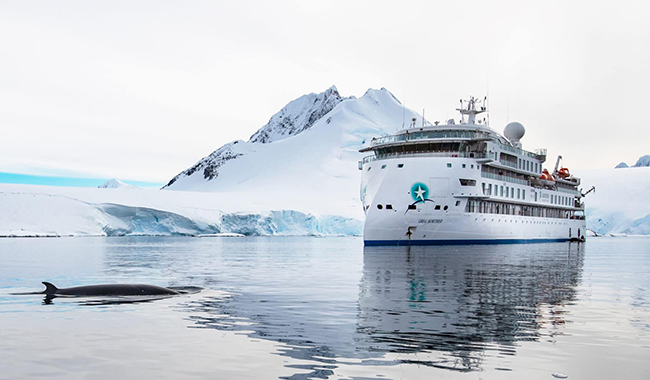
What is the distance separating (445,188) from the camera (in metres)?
40.3

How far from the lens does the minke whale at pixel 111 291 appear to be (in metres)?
12.1

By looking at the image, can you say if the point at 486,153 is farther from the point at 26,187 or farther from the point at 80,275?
the point at 26,187

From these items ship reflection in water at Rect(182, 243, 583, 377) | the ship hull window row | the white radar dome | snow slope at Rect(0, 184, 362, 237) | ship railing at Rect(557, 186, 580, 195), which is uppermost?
the white radar dome

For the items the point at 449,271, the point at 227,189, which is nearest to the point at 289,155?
the point at 227,189

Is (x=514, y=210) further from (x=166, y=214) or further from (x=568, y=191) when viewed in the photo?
(x=166, y=214)

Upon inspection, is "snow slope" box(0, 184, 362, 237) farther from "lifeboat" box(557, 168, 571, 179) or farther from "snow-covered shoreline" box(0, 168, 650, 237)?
"lifeboat" box(557, 168, 571, 179)

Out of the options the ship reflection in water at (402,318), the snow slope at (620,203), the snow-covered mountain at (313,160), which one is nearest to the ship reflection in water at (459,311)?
the ship reflection in water at (402,318)

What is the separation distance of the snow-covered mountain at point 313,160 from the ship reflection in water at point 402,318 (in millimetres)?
83528

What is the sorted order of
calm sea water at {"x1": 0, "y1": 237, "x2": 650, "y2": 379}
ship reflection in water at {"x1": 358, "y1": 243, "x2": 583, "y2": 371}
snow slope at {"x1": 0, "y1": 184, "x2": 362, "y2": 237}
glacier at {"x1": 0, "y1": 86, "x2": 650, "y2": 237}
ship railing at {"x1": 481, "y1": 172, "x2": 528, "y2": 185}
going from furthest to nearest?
glacier at {"x1": 0, "y1": 86, "x2": 650, "y2": 237}, snow slope at {"x1": 0, "y1": 184, "x2": 362, "y2": 237}, ship railing at {"x1": 481, "y1": 172, "x2": 528, "y2": 185}, ship reflection in water at {"x1": 358, "y1": 243, "x2": 583, "y2": 371}, calm sea water at {"x1": 0, "y1": 237, "x2": 650, "y2": 379}

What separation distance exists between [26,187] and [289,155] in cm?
8162

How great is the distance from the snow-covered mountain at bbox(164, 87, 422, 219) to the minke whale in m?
85.1

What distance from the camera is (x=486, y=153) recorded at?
43.6 m

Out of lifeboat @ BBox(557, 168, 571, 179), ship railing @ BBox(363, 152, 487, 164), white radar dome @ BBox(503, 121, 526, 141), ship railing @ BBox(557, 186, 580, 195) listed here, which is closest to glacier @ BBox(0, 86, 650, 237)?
ship railing @ BBox(363, 152, 487, 164)

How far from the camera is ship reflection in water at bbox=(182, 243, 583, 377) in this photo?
7.04 m
